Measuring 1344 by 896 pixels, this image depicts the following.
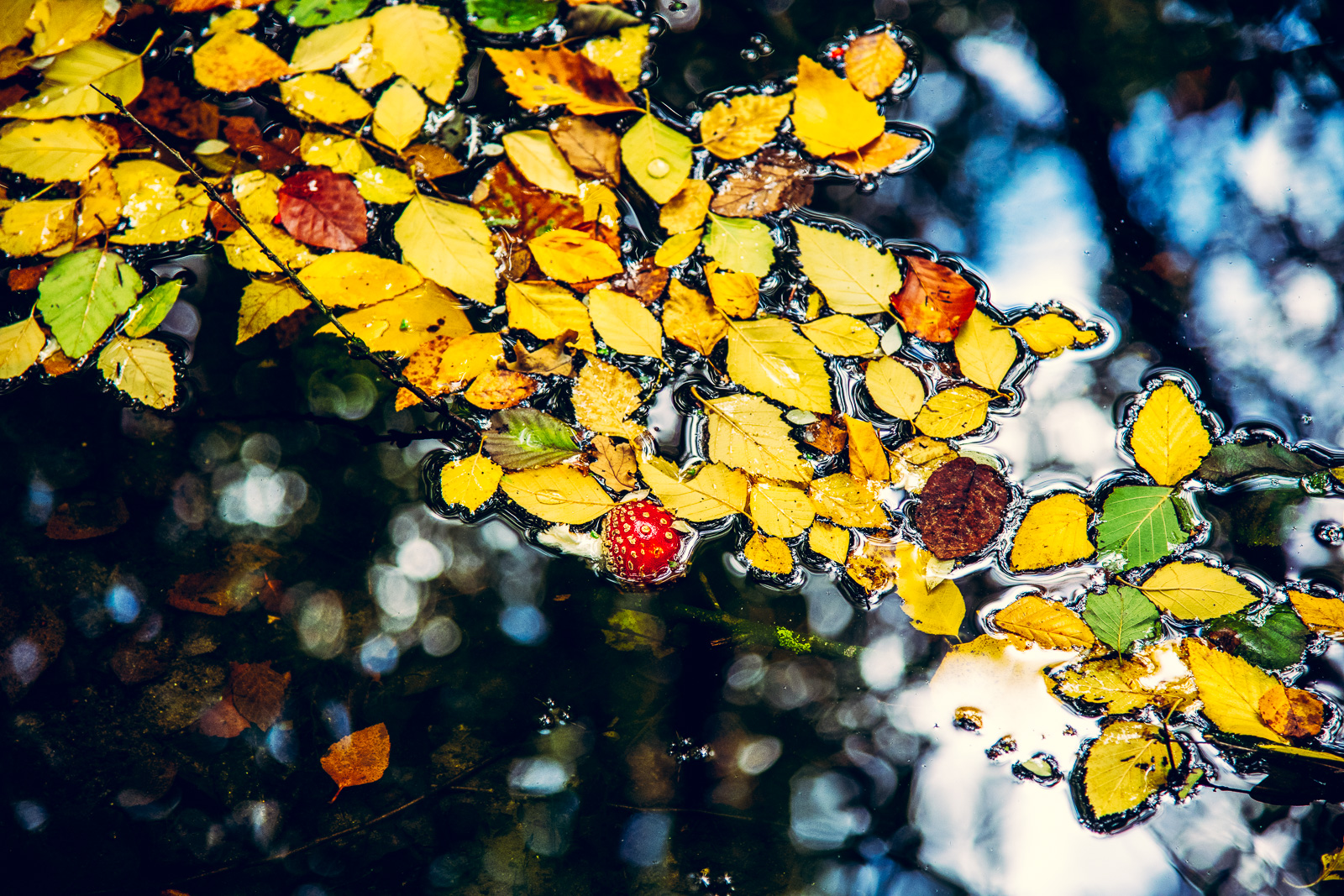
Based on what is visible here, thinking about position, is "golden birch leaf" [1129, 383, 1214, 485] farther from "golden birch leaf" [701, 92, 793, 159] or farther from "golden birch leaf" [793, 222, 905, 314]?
"golden birch leaf" [701, 92, 793, 159]

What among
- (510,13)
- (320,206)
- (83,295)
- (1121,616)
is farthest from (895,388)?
(83,295)

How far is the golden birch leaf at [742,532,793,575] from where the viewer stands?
1.01m

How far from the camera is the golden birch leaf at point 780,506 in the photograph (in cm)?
97

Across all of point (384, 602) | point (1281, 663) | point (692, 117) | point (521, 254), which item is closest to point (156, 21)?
point (521, 254)

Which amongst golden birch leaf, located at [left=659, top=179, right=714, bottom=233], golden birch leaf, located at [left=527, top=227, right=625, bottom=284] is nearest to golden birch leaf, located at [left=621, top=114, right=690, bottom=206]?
golden birch leaf, located at [left=659, top=179, right=714, bottom=233]

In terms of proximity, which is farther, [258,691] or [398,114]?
[258,691]

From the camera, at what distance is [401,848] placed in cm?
107

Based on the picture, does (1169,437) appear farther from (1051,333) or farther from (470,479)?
(470,479)

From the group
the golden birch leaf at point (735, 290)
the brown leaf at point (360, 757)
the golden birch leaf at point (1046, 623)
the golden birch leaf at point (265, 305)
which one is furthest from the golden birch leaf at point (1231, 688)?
the golden birch leaf at point (265, 305)

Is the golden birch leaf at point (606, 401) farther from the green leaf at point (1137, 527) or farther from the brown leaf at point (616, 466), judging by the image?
the green leaf at point (1137, 527)

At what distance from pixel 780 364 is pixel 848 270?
0.18 meters

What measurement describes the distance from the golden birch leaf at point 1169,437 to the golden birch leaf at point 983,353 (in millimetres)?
223

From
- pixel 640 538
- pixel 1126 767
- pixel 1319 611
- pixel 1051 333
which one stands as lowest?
pixel 1126 767

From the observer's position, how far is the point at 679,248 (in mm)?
989
